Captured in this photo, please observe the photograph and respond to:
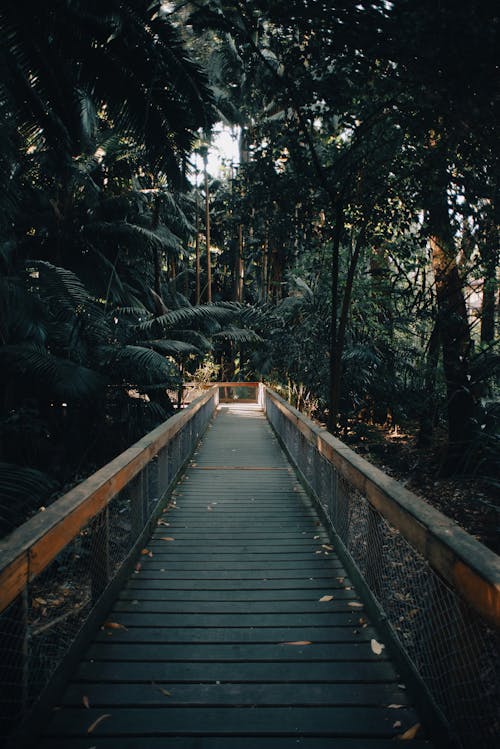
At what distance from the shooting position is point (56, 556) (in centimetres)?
301

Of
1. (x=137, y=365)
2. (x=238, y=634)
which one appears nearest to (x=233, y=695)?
(x=238, y=634)

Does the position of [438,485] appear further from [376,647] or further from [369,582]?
[376,647]

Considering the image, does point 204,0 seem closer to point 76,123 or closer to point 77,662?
point 76,123

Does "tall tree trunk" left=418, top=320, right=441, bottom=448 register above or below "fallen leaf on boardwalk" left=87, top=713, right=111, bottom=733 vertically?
above

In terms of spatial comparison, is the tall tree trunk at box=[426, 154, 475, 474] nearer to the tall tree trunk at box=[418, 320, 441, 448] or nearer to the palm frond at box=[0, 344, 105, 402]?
the tall tree trunk at box=[418, 320, 441, 448]

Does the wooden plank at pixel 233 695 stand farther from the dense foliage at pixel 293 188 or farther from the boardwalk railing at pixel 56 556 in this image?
the dense foliage at pixel 293 188

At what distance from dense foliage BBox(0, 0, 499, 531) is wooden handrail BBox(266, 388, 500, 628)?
2.51m

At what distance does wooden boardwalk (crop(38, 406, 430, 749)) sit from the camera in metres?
2.11

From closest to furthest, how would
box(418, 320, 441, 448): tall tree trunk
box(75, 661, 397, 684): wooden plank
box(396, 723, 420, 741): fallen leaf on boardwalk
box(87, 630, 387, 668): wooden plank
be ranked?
box(396, 723, 420, 741): fallen leaf on boardwalk < box(75, 661, 397, 684): wooden plank < box(87, 630, 387, 668): wooden plank < box(418, 320, 441, 448): tall tree trunk

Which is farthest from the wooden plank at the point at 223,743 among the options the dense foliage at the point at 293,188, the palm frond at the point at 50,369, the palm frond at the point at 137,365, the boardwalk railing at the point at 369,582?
the palm frond at the point at 137,365

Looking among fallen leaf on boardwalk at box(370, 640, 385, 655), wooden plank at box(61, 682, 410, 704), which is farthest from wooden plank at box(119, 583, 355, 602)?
wooden plank at box(61, 682, 410, 704)

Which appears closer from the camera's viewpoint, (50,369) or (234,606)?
(234,606)

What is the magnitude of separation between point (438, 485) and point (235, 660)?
7.07 m

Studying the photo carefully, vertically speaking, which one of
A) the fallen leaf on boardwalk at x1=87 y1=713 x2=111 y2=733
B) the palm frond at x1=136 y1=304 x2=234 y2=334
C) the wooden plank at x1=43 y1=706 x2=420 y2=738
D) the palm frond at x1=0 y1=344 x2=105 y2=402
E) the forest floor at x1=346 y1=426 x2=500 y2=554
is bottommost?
the forest floor at x1=346 y1=426 x2=500 y2=554
